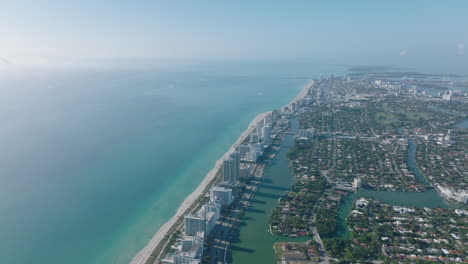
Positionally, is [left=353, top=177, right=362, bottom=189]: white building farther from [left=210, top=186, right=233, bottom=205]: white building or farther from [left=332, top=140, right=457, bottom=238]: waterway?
[left=210, top=186, right=233, bottom=205]: white building

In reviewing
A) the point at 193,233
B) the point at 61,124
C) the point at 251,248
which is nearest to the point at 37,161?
the point at 61,124

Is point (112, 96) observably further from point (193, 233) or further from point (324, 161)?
point (193, 233)

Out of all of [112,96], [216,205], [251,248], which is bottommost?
[251,248]

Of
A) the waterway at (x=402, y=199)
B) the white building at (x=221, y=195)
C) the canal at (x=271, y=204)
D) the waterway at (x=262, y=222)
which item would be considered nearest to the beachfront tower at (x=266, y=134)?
the canal at (x=271, y=204)

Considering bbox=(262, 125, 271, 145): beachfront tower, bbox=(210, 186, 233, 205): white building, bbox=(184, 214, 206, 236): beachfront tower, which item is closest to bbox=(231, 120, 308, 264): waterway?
bbox=(210, 186, 233, 205): white building

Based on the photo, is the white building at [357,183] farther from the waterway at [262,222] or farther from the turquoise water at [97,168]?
the turquoise water at [97,168]

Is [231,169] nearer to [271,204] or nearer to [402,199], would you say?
[271,204]
